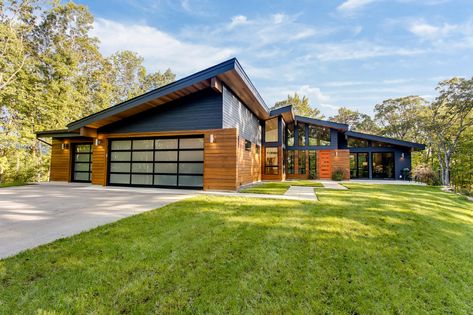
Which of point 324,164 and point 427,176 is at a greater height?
point 324,164

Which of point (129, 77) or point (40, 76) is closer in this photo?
point (40, 76)

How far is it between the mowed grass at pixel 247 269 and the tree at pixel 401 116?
76.4ft

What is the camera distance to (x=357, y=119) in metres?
29.5

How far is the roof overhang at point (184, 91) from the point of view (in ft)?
23.0

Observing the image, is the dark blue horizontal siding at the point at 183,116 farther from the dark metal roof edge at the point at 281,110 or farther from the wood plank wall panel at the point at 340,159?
the wood plank wall panel at the point at 340,159

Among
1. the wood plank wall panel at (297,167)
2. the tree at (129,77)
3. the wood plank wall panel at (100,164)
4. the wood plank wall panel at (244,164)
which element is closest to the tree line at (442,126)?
the wood plank wall panel at (297,167)

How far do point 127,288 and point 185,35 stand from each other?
14149mm

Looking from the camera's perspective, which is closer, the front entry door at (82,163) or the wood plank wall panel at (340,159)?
the front entry door at (82,163)

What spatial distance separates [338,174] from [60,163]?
672 inches

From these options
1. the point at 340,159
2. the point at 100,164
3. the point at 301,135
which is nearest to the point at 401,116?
the point at 340,159

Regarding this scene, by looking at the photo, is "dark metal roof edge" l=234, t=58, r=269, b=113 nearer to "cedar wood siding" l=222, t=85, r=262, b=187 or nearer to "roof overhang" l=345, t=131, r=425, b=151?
"cedar wood siding" l=222, t=85, r=262, b=187

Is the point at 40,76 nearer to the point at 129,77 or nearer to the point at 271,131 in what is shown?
the point at 129,77

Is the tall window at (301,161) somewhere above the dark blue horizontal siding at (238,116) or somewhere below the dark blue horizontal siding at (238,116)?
below

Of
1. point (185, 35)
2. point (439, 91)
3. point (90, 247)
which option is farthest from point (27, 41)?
point (439, 91)
